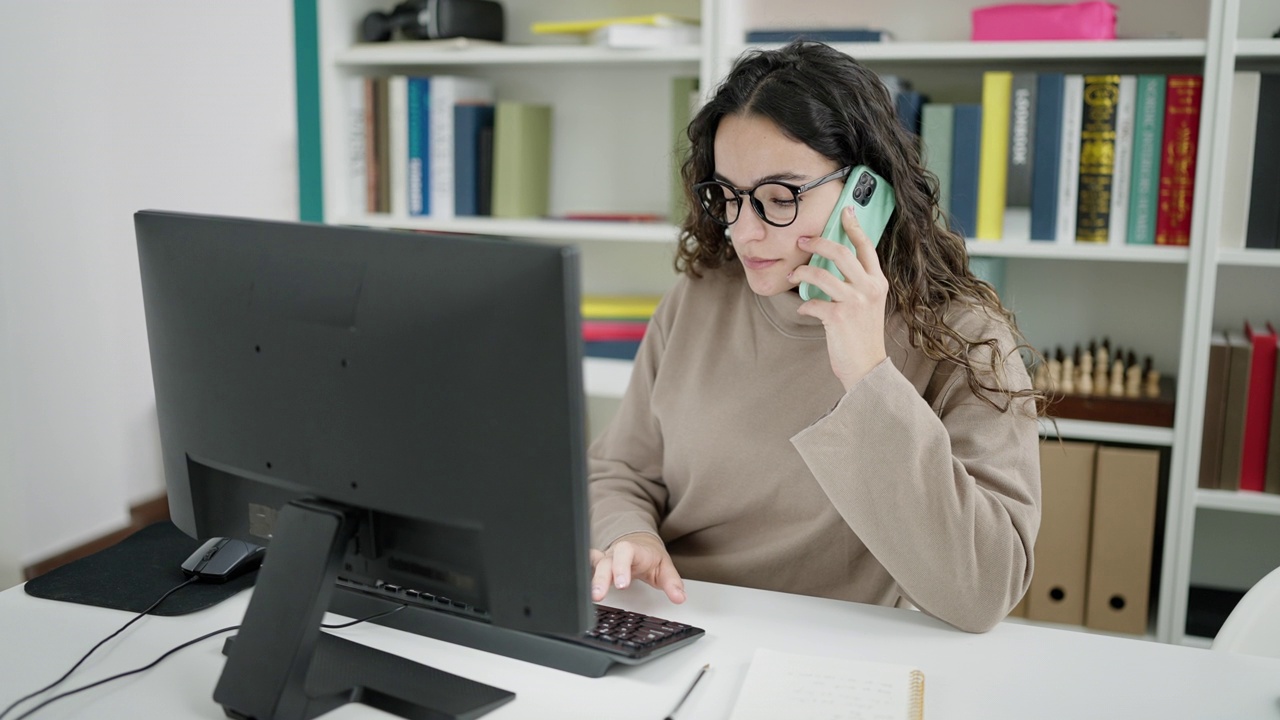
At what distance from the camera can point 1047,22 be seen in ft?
6.65

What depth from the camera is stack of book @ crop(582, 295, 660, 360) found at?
7.94ft

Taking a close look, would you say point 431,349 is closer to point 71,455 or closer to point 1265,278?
point 1265,278

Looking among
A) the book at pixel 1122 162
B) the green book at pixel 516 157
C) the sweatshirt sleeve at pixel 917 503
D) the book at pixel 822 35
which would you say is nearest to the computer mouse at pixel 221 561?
the sweatshirt sleeve at pixel 917 503

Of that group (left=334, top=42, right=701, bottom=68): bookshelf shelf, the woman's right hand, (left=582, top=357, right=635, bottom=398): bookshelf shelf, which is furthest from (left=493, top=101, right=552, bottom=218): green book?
the woman's right hand

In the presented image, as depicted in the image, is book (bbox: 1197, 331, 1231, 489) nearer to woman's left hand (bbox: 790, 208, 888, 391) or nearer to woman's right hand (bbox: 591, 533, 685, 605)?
woman's left hand (bbox: 790, 208, 888, 391)

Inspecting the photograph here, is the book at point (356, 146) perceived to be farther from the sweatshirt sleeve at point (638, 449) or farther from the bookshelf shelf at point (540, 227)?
the sweatshirt sleeve at point (638, 449)

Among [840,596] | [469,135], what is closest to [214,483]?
[840,596]

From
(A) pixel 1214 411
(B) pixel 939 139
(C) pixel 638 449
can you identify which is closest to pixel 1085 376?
(A) pixel 1214 411

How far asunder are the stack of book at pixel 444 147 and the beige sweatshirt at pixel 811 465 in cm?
102

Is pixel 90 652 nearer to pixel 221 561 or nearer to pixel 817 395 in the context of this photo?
pixel 221 561

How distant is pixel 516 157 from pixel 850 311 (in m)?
1.43

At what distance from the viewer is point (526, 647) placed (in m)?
1.05

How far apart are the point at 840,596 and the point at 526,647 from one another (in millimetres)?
480

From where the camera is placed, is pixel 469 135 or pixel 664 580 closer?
pixel 664 580
